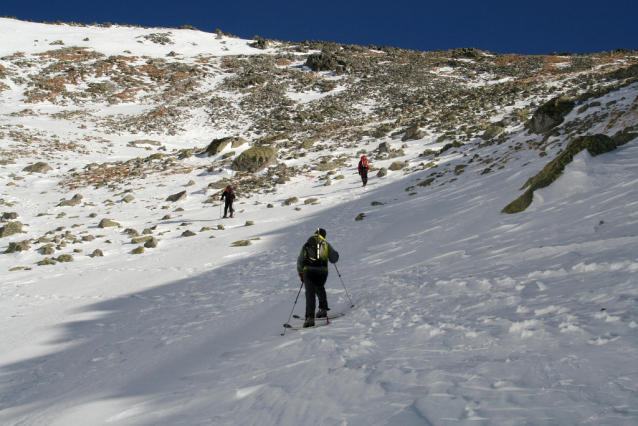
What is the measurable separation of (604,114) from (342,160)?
14.0 m

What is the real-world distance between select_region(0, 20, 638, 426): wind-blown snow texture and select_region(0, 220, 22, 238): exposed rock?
3195mm

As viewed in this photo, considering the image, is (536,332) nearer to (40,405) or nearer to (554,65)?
(40,405)

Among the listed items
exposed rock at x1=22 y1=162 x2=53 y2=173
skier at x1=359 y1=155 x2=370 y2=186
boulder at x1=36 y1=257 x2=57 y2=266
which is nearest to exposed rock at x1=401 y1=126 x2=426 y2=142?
skier at x1=359 y1=155 x2=370 y2=186

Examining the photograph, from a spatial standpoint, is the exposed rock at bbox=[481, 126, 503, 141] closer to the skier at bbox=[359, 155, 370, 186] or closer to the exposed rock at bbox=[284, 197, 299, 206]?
the skier at bbox=[359, 155, 370, 186]

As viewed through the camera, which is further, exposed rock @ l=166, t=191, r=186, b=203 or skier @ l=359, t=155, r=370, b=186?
exposed rock @ l=166, t=191, r=186, b=203

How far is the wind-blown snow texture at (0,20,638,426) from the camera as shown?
2740 millimetres

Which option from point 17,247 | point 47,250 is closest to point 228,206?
point 47,250

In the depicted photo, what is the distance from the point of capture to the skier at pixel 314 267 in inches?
224

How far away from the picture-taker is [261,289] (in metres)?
8.34

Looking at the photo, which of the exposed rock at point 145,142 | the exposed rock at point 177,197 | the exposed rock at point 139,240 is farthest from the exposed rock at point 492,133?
the exposed rock at point 145,142

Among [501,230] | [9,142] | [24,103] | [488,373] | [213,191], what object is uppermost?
[24,103]

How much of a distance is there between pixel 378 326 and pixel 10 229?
52.8 feet

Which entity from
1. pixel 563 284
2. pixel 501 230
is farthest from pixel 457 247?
pixel 563 284

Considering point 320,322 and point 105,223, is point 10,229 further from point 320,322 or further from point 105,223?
point 320,322
